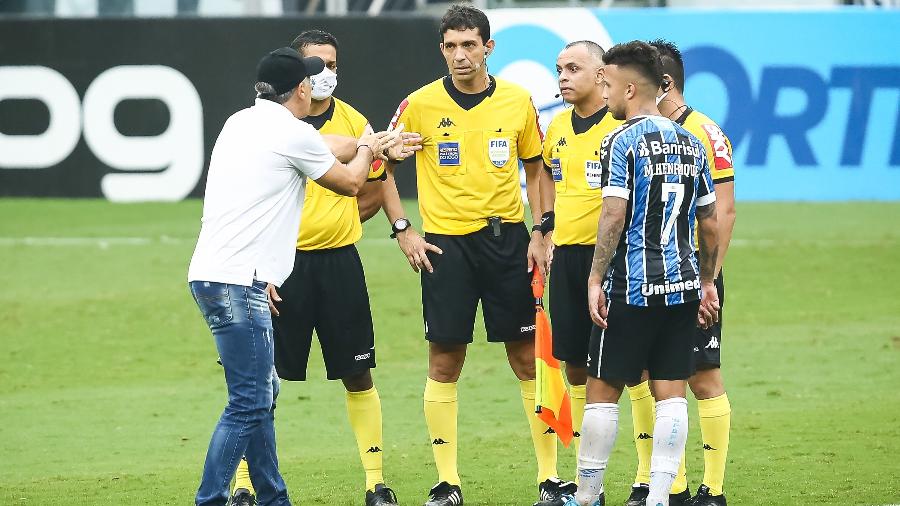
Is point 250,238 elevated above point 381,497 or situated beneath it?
elevated above

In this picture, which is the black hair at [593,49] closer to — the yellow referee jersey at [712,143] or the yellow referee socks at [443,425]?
the yellow referee jersey at [712,143]

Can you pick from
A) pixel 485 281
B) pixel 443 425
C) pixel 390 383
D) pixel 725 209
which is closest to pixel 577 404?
pixel 443 425

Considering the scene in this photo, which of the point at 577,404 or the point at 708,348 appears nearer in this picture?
the point at 708,348

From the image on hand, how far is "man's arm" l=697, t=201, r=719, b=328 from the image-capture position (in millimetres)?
6784

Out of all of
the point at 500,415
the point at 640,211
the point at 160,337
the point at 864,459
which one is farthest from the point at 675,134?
the point at 160,337

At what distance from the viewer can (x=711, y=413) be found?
745 centimetres

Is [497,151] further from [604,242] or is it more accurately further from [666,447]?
[666,447]

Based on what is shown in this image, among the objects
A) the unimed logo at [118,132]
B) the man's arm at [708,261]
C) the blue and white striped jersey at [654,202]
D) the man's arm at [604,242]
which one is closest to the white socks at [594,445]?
the man's arm at [604,242]

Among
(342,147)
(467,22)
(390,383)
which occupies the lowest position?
(390,383)

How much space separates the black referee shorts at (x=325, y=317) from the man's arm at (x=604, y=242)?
166cm

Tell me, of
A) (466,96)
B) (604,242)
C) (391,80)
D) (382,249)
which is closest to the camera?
(604,242)

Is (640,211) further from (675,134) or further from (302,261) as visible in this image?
(302,261)

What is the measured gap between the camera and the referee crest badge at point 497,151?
7.94m

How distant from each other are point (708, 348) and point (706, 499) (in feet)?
2.50
